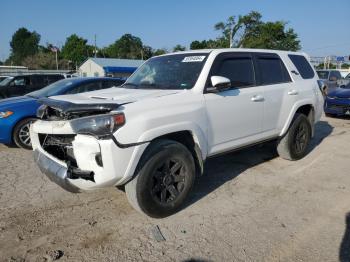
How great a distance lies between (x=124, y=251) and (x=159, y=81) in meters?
2.23

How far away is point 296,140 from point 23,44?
115 m

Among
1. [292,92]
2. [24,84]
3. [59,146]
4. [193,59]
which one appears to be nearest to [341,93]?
[292,92]

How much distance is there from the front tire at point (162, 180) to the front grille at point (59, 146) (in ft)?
2.32

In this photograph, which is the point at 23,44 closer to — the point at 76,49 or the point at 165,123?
the point at 76,49

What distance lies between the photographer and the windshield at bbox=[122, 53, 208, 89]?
3.98 metres

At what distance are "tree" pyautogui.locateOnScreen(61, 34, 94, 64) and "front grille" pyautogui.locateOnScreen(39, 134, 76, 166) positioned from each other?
8722cm

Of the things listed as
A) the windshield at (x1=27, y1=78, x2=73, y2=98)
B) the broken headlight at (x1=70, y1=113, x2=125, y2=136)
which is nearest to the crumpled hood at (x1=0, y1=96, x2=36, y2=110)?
the windshield at (x1=27, y1=78, x2=73, y2=98)

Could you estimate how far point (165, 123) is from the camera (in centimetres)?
331

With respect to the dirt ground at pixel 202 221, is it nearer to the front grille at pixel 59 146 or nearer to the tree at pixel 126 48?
the front grille at pixel 59 146

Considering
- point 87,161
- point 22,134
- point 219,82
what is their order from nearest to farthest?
1. point 87,161
2. point 219,82
3. point 22,134

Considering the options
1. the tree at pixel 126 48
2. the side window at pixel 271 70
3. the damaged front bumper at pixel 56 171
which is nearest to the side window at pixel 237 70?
the side window at pixel 271 70

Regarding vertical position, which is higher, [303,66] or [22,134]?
[303,66]

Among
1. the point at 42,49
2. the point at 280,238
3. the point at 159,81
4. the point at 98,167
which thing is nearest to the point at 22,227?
the point at 98,167

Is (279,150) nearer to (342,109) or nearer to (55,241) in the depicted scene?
(55,241)
